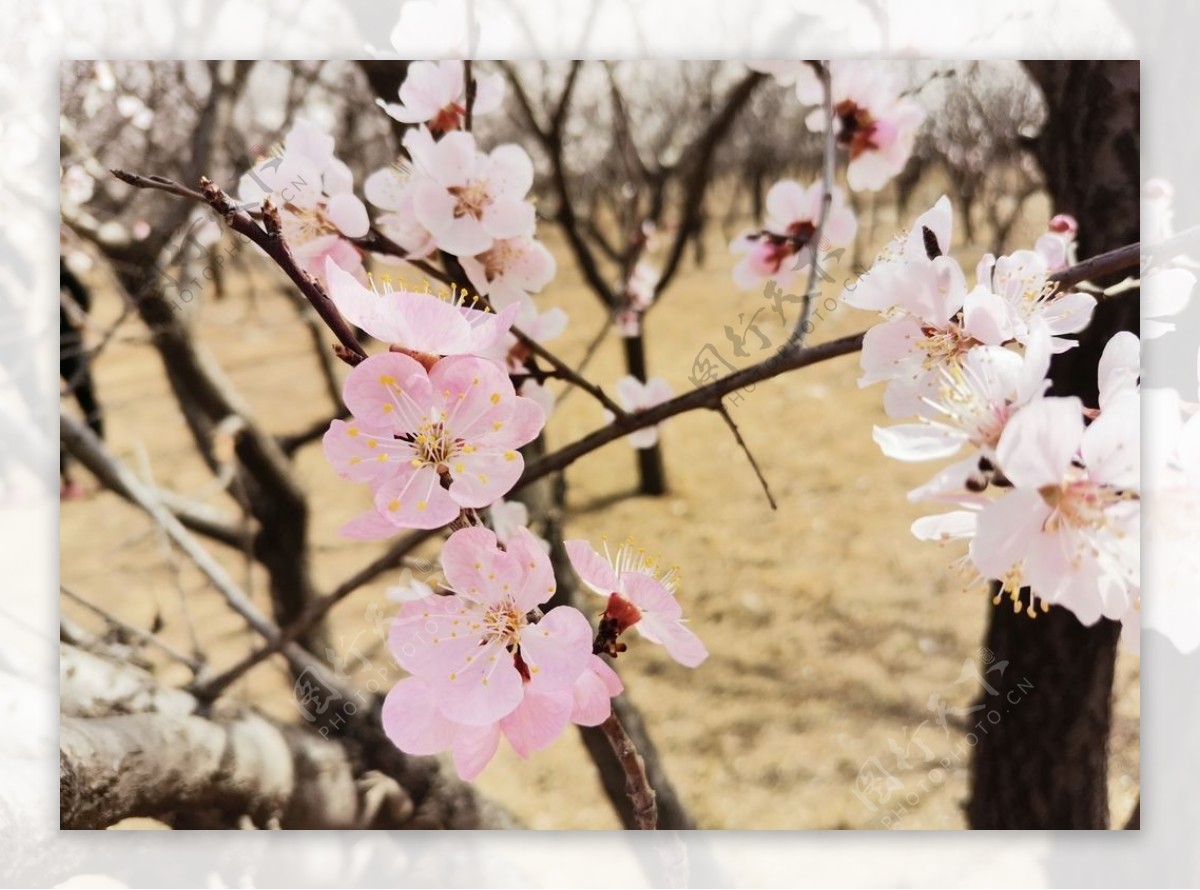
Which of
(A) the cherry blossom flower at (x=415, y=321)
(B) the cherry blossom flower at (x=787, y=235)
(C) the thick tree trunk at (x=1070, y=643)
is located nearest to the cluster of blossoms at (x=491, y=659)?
(A) the cherry blossom flower at (x=415, y=321)

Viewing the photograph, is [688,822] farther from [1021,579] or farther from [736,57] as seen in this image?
[736,57]

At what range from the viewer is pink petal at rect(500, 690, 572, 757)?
1.85 feet

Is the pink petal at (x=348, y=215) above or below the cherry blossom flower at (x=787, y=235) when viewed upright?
below

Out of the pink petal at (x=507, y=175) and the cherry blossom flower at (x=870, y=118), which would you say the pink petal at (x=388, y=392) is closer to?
the pink petal at (x=507, y=175)

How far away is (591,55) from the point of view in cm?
107

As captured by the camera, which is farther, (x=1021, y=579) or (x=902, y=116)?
(x=902, y=116)

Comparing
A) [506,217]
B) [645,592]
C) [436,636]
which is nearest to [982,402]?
[645,592]

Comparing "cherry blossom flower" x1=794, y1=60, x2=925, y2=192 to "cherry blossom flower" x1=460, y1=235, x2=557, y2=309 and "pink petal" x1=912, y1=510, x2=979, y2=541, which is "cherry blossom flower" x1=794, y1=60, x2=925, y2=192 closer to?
"cherry blossom flower" x1=460, y1=235, x2=557, y2=309

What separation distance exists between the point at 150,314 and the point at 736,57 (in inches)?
28.8

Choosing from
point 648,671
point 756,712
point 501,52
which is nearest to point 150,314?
point 501,52

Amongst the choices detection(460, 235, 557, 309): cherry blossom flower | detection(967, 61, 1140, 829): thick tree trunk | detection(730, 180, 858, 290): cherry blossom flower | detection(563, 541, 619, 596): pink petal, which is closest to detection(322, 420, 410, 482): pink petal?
→ detection(563, 541, 619, 596): pink petal

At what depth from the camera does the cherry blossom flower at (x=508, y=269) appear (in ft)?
2.97

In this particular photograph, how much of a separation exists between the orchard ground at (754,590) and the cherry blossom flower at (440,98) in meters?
0.18

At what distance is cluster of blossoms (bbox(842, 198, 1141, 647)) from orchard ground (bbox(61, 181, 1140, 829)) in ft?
1.51
